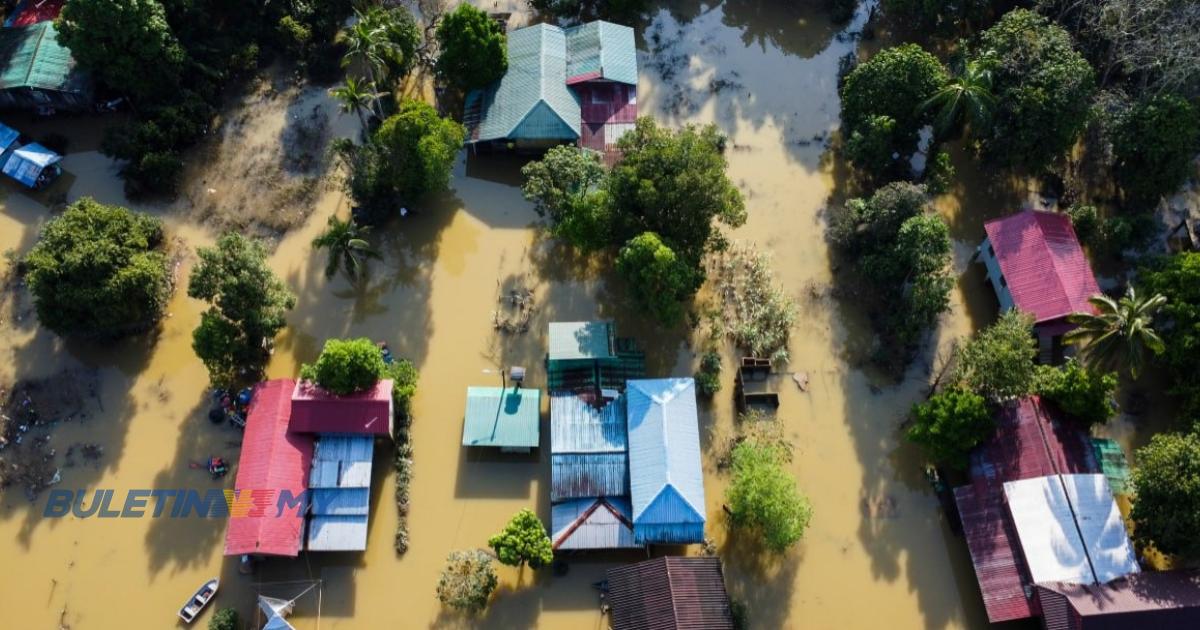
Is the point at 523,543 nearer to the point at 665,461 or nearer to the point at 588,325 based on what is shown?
the point at 665,461

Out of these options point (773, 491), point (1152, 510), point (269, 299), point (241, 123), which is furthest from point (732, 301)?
Result: point (241, 123)

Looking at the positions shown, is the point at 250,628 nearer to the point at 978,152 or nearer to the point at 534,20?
the point at 534,20

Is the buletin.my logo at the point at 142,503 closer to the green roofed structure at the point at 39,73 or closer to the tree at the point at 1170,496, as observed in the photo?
the green roofed structure at the point at 39,73

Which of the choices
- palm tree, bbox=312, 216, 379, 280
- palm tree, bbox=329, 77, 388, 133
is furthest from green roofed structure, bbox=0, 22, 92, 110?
palm tree, bbox=312, 216, 379, 280

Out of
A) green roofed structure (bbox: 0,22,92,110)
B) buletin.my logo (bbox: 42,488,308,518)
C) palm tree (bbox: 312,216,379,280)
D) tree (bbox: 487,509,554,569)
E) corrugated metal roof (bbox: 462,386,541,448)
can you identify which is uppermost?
green roofed structure (bbox: 0,22,92,110)

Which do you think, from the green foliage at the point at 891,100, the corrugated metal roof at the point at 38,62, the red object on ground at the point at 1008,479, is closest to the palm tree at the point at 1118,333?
the red object on ground at the point at 1008,479

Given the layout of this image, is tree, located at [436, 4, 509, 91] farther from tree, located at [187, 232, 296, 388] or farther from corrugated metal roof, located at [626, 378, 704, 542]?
corrugated metal roof, located at [626, 378, 704, 542]
